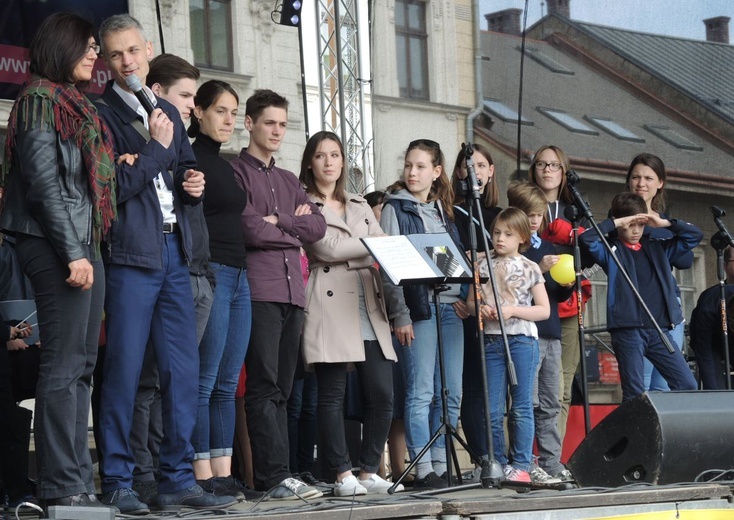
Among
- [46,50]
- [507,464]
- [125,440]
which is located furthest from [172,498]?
[507,464]

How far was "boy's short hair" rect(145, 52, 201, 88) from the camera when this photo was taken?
4637mm

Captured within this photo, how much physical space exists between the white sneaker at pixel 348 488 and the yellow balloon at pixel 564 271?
1739mm

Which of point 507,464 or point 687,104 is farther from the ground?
point 687,104

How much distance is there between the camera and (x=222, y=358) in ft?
15.6

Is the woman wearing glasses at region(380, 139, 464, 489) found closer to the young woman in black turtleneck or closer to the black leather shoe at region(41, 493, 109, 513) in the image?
the young woman in black turtleneck

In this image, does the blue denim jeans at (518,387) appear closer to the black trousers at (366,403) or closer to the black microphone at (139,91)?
the black trousers at (366,403)

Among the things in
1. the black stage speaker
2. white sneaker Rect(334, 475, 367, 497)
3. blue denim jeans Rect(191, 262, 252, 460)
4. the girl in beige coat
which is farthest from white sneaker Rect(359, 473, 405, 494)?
the black stage speaker

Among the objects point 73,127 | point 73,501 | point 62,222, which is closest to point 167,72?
point 73,127

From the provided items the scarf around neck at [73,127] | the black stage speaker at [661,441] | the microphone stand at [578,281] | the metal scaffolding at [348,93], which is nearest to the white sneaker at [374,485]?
the black stage speaker at [661,441]

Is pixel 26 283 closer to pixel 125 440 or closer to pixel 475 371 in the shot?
pixel 125 440

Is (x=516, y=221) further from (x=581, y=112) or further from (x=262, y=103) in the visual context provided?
(x=581, y=112)

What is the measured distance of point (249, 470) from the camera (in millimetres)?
5617

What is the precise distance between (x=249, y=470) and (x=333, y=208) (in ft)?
4.27

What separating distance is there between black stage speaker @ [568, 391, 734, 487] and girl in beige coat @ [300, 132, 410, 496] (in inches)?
35.2
